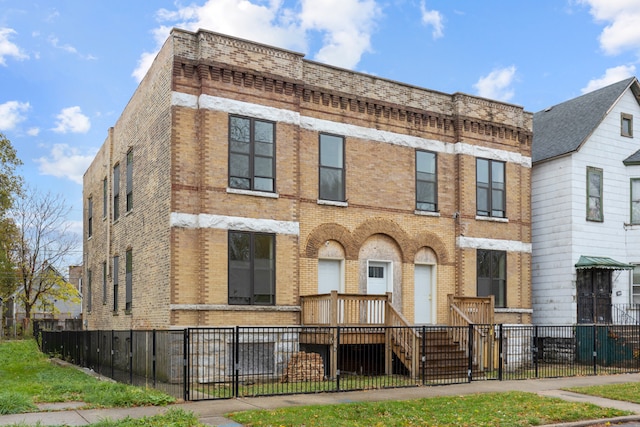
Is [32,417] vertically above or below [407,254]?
below

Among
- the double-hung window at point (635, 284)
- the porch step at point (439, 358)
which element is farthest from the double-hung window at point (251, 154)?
the double-hung window at point (635, 284)

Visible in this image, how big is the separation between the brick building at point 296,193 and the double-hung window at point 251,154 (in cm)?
4

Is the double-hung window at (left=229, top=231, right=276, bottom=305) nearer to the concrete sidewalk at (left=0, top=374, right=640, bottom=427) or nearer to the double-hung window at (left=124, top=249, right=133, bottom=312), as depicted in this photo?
the concrete sidewalk at (left=0, top=374, right=640, bottom=427)

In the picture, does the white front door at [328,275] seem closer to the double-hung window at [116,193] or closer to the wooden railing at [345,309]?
the wooden railing at [345,309]

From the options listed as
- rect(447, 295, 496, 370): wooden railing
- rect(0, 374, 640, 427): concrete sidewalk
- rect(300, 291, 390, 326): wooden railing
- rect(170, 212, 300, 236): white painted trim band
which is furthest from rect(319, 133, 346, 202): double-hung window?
rect(0, 374, 640, 427): concrete sidewalk

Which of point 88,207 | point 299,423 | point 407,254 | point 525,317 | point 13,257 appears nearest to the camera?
point 299,423

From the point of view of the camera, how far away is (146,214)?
2145 centimetres

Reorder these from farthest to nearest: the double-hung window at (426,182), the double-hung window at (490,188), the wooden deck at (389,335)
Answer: the double-hung window at (490,188) → the double-hung window at (426,182) → the wooden deck at (389,335)

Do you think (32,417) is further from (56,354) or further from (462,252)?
(56,354)

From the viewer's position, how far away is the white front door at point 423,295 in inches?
917

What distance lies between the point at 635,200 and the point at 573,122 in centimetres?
401

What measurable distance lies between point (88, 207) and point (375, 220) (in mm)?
16586

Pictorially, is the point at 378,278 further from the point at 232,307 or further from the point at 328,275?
the point at 232,307

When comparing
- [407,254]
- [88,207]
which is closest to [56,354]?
[88,207]
